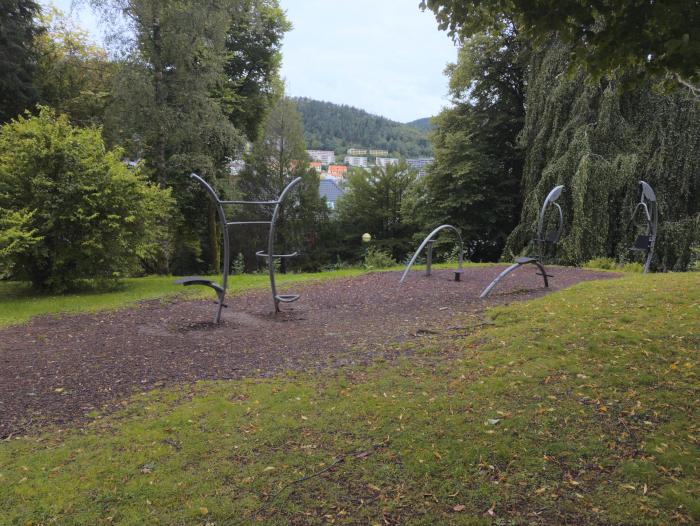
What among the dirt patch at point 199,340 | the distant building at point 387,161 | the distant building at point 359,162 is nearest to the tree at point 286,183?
the distant building at point 359,162

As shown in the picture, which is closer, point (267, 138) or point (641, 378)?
point (641, 378)

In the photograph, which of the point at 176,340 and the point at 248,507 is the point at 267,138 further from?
the point at 248,507

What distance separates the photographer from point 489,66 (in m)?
16.3

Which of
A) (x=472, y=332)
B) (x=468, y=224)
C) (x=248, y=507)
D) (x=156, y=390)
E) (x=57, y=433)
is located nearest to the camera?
(x=248, y=507)

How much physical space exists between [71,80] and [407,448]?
14876 mm

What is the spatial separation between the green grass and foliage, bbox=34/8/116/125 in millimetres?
6005

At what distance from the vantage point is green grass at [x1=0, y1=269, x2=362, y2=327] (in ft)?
21.8

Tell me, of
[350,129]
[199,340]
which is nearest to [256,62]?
[199,340]

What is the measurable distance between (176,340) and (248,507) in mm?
3236

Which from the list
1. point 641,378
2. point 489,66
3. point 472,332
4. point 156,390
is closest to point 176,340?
Result: point 156,390

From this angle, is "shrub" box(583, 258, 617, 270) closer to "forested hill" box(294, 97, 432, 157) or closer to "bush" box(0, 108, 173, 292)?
"bush" box(0, 108, 173, 292)

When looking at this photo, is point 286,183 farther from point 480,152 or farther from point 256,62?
point 480,152

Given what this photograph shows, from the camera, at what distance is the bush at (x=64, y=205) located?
7.36 metres

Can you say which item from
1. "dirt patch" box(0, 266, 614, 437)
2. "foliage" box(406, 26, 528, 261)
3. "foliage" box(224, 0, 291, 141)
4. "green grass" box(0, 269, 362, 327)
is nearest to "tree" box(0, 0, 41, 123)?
"green grass" box(0, 269, 362, 327)
